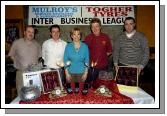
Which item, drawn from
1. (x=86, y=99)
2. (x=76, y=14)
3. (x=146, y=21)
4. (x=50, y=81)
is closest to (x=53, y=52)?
(x=50, y=81)

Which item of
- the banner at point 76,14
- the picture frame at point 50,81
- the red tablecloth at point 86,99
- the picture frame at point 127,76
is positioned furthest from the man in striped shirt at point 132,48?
the banner at point 76,14

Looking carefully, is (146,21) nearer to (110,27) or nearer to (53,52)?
(110,27)

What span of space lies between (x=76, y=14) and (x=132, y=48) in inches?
62.6

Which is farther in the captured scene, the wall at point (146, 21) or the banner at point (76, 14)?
the wall at point (146, 21)

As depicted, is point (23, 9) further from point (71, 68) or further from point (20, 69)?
point (71, 68)

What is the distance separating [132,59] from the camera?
3078 mm

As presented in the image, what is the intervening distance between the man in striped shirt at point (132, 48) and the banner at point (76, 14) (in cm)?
139

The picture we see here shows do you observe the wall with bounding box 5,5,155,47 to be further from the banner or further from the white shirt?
the white shirt

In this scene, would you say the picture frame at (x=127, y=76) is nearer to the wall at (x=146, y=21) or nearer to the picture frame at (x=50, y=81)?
the picture frame at (x=50, y=81)

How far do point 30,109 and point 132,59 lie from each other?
127cm

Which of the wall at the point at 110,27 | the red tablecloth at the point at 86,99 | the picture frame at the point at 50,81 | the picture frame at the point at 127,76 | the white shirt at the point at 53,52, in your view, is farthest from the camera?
the wall at the point at 110,27

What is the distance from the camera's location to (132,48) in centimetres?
307

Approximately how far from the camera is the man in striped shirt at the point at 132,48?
120 inches

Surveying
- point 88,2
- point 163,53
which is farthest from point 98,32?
point 163,53
